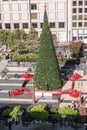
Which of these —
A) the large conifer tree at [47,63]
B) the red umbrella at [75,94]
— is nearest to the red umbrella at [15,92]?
the large conifer tree at [47,63]

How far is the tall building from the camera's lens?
10906cm

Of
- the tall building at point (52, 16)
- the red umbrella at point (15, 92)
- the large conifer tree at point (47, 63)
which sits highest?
the tall building at point (52, 16)

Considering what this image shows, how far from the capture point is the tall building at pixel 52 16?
358 ft

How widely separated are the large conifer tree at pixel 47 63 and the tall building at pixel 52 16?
45.3 metres

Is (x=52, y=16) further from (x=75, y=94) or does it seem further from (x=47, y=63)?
(x=75, y=94)

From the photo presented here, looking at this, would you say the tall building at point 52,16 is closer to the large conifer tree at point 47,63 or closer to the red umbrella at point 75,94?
the large conifer tree at point 47,63

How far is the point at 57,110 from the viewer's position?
58688 mm

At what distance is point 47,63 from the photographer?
65438 mm

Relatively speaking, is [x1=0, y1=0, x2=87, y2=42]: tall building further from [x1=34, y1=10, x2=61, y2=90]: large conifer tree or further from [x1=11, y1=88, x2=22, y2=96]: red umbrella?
[x1=11, y1=88, x2=22, y2=96]: red umbrella

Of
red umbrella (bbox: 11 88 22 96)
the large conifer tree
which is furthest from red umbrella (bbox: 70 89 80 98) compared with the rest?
red umbrella (bbox: 11 88 22 96)

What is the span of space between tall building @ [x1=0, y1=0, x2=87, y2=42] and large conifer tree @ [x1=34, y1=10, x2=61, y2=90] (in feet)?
148

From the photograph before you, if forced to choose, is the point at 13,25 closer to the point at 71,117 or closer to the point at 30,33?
the point at 30,33

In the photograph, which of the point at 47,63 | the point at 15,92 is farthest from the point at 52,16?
the point at 15,92

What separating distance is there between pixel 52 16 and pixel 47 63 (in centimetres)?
4757
